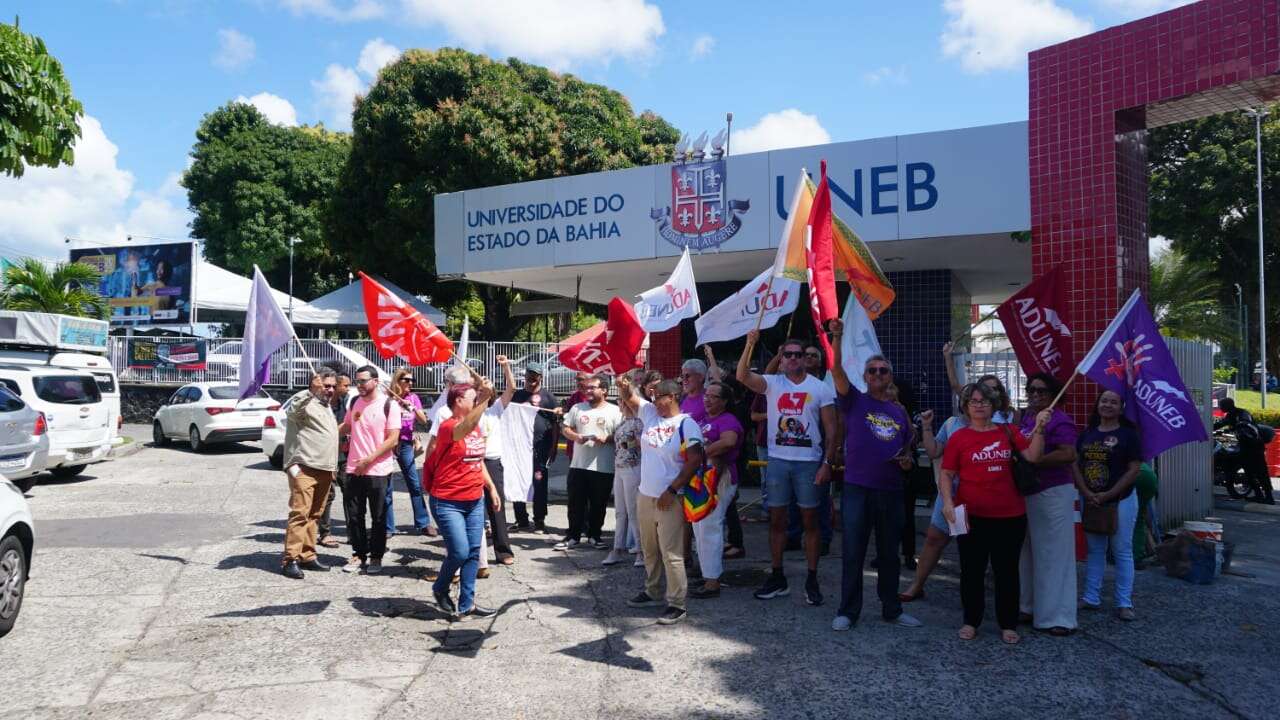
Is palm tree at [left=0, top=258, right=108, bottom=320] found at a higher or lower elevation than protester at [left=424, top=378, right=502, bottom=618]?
higher

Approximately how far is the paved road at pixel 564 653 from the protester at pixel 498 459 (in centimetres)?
34

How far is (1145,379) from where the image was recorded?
634cm

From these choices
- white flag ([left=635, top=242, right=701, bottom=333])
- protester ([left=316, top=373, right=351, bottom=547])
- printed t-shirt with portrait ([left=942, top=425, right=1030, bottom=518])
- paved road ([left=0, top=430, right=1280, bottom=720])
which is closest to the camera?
paved road ([left=0, top=430, right=1280, bottom=720])

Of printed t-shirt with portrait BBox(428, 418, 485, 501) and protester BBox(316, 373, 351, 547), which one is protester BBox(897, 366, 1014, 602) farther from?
protester BBox(316, 373, 351, 547)

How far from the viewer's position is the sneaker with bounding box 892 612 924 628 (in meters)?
5.89

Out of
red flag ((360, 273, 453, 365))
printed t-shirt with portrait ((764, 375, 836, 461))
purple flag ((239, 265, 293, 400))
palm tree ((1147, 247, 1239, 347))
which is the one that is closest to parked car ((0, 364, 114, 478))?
purple flag ((239, 265, 293, 400))

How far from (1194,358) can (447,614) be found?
29.1 feet

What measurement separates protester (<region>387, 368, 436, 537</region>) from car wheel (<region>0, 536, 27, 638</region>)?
2.82 m

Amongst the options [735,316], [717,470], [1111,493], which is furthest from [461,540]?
[1111,493]

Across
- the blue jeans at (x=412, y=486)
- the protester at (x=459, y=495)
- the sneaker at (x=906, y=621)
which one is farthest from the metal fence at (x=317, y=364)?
the sneaker at (x=906, y=621)

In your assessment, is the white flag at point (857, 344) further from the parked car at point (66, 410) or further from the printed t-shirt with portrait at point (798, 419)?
the parked car at point (66, 410)

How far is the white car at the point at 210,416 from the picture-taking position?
17.5 m

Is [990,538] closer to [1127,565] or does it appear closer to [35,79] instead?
[1127,565]

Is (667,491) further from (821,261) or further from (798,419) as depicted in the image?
(821,261)
